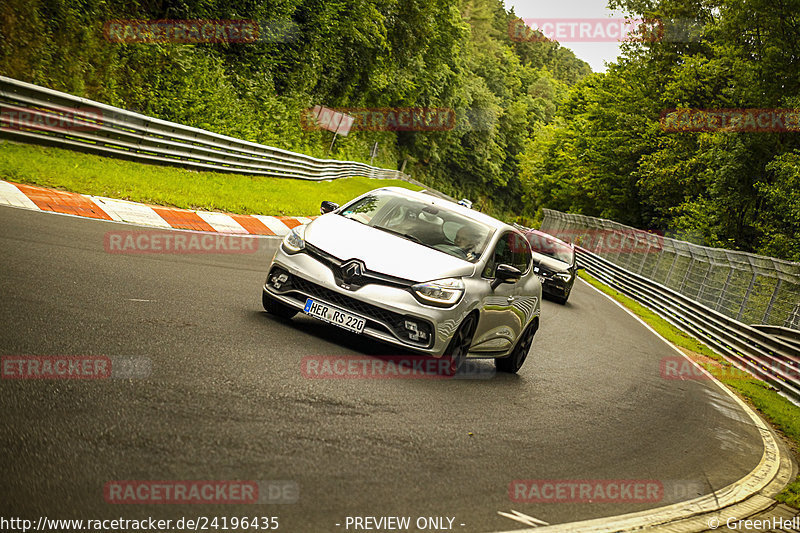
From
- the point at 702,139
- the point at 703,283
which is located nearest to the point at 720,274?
the point at 703,283

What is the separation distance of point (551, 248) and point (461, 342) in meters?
14.1

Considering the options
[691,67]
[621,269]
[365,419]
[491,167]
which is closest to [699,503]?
[365,419]

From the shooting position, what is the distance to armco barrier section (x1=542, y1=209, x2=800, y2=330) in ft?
57.3

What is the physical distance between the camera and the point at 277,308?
8289 mm

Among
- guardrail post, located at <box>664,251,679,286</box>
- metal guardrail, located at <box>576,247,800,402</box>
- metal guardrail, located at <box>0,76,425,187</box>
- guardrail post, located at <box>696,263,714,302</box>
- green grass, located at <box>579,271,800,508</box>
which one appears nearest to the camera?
green grass, located at <box>579,271,800,508</box>

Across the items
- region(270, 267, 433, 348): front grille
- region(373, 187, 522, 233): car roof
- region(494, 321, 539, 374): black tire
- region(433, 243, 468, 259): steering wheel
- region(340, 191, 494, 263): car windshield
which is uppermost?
region(373, 187, 522, 233): car roof

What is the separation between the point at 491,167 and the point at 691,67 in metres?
54.3

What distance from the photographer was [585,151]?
60.9 meters

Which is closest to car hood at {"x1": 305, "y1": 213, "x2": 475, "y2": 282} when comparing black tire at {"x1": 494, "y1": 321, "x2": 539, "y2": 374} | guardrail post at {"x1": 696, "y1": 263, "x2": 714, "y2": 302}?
black tire at {"x1": 494, "y1": 321, "x2": 539, "y2": 374}

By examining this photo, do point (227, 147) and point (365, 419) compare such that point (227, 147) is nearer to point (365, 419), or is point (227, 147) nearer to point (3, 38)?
point (3, 38)

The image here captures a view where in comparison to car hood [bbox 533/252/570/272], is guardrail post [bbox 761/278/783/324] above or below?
above

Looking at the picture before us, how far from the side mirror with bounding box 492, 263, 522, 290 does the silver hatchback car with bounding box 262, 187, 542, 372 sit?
13mm

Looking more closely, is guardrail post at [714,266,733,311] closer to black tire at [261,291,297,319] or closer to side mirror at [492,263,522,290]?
side mirror at [492,263,522,290]

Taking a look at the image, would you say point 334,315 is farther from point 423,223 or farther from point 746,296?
point 746,296
